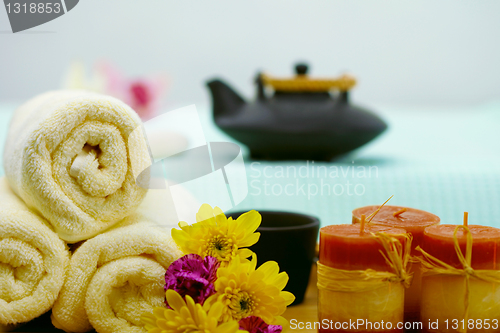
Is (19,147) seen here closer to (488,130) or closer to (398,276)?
(398,276)

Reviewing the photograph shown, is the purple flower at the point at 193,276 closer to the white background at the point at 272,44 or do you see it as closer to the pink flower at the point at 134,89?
the pink flower at the point at 134,89

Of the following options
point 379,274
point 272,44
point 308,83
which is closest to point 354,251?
point 379,274

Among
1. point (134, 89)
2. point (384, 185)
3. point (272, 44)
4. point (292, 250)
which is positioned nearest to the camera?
point (292, 250)

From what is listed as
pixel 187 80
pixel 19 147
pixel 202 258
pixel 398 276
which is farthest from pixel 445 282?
pixel 187 80

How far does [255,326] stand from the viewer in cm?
29

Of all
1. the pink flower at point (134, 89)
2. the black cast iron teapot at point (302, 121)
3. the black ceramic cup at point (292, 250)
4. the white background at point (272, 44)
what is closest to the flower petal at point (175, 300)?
the black ceramic cup at point (292, 250)

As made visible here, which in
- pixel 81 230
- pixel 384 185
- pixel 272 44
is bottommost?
pixel 384 185

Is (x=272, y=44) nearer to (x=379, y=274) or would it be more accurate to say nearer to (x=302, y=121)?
(x=302, y=121)

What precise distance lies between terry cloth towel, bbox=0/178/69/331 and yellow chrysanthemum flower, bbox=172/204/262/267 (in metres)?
Result: 0.08

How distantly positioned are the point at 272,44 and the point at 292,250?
3.25ft

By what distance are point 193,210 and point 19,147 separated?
0.14 metres

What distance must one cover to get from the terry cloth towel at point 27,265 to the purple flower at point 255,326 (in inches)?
4.8

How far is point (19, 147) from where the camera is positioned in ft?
1.03

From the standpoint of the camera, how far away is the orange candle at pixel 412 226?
340 mm
